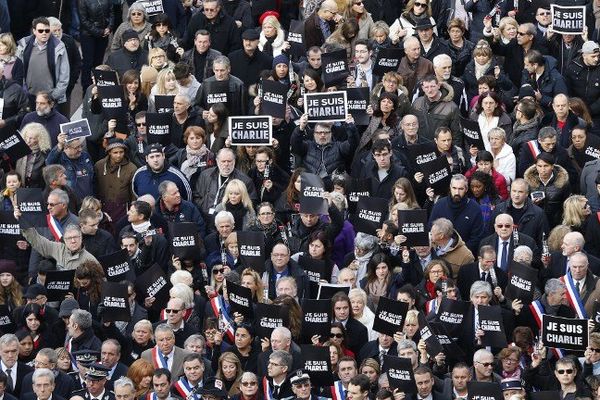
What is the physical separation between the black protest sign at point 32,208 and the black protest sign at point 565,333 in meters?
5.15

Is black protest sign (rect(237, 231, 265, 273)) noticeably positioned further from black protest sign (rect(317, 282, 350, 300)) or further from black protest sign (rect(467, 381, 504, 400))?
black protest sign (rect(467, 381, 504, 400))

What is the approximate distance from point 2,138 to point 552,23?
6300 millimetres

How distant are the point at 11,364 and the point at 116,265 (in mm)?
1607

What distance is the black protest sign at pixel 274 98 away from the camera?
24875mm

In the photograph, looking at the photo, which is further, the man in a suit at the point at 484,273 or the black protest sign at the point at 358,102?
the black protest sign at the point at 358,102

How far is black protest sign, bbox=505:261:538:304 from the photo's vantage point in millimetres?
22328

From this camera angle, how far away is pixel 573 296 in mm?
22500

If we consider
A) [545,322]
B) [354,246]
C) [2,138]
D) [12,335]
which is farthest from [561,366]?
[2,138]

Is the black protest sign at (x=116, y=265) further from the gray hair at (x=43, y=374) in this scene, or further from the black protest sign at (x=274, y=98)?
the black protest sign at (x=274, y=98)

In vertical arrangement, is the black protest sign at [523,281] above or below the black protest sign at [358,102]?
below

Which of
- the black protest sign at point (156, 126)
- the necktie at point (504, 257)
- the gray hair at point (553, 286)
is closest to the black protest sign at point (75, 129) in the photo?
the black protest sign at point (156, 126)

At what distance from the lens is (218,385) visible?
21031 millimetres

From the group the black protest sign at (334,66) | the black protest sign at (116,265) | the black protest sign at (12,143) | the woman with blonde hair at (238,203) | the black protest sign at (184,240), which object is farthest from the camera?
the black protest sign at (334,66)

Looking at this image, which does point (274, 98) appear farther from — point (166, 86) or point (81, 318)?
point (81, 318)
